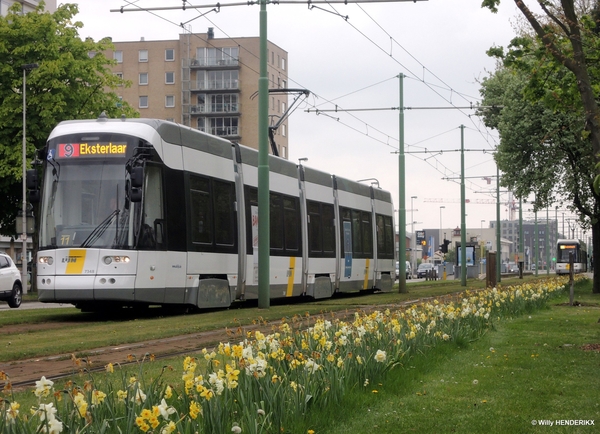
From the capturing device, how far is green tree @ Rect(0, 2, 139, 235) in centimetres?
4084

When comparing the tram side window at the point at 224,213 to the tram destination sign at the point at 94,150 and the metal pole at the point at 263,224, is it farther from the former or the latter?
the tram destination sign at the point at 94,150

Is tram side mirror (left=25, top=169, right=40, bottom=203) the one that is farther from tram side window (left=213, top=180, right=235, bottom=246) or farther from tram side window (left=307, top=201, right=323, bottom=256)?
tram side window (left=307, top=201, right=323, bottom=256)

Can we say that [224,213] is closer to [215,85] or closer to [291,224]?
[291,224]

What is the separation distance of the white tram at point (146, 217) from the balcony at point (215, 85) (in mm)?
85058

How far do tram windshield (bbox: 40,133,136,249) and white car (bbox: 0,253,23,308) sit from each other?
454 inches

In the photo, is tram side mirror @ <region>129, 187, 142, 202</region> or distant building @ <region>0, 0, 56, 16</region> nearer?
tram side mirror @ <region>129, 187, 142, 202</region>

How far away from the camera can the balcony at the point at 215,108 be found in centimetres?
10712

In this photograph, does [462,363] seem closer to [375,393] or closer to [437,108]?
[375,393]

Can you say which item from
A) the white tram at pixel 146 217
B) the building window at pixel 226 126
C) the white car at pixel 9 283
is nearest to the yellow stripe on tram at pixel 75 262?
the white tram at pixel 146 217

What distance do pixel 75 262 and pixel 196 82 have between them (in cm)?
9230

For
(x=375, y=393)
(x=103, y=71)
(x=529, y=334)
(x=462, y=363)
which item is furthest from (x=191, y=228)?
(x=103, y=71)

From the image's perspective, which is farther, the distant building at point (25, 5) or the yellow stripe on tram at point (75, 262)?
the distant building at point (25, 5)

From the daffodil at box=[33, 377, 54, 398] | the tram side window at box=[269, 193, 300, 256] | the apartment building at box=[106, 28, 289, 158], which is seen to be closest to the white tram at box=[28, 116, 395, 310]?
the tram side window at box=[269, 193, 300, 256]

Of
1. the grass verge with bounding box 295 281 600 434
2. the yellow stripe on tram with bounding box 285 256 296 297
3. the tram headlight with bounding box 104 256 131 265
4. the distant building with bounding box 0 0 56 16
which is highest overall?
the distant building with bounding box 0 0 56 16
